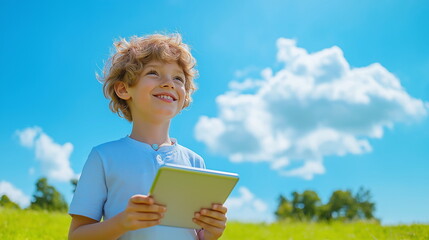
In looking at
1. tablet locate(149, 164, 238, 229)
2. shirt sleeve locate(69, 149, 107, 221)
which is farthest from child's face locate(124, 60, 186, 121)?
tablet locate(149, 164, 238, 229)

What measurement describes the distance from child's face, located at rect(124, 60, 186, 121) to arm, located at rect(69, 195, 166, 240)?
0.89m

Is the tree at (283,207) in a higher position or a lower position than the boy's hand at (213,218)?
higher

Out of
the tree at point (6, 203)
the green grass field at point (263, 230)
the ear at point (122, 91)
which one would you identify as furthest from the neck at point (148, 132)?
the tree at point (6, 203)

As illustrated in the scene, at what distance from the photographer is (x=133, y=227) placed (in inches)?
98.2

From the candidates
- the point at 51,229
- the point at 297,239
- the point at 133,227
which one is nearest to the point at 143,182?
the point at 133,227

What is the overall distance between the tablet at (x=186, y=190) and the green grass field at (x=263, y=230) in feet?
13.4

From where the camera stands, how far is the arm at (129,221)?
2.48 meters

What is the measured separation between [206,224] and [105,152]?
3.01 ft

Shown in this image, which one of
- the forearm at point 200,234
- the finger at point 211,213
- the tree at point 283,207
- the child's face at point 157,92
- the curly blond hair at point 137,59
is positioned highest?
the tree at point 283,207

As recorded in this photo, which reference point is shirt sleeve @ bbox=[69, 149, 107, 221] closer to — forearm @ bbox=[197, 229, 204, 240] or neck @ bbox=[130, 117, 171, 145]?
neck @ bbox=[130, 117, 171, 145]

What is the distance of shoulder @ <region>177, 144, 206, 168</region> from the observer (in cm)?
345

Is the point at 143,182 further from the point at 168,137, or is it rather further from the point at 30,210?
the point at 30,210

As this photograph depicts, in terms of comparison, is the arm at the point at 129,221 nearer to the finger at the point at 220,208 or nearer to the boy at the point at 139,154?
the boy at the point at 139,154

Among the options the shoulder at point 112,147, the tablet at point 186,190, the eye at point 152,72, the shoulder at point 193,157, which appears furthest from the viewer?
the shoulder at point 193,157
